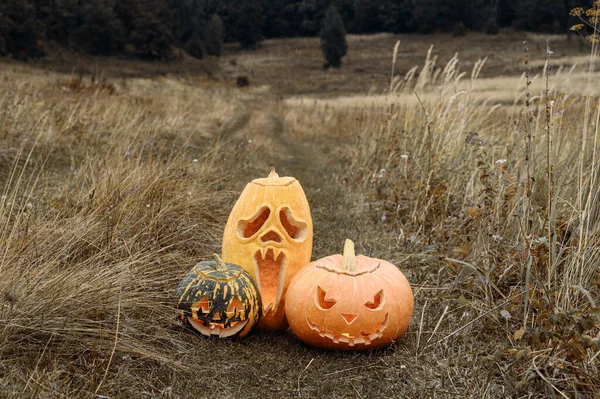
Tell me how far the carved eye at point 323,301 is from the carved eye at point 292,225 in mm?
414

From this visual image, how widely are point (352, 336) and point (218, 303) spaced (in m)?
0.69

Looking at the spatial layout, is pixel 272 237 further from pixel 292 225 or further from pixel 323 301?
pixel 323 301

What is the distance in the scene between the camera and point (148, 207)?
12.9 ft

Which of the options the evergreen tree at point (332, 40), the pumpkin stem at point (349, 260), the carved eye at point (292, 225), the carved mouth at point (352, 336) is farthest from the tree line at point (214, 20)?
the carved mouth at point (352, 336)

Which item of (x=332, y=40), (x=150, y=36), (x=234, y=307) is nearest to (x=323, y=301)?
(x=234, y=307)

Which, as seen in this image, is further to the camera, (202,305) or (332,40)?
(332,40)

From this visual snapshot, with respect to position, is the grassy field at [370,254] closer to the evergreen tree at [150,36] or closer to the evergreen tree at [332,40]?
the evergreen tree at [150,36]

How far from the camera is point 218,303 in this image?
2740 mm

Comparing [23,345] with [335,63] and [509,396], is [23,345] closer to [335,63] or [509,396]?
[509,396]

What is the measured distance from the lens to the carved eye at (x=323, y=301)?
2.77m

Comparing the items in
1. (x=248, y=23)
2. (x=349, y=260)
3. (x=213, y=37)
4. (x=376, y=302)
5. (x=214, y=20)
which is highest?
(x=214, y=20)

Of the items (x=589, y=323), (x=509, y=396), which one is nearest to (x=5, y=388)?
(x=509, y=396)

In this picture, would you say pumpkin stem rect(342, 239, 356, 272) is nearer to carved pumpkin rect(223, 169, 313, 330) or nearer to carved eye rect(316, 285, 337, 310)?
carved eye rect(316, 285, 337, 310)

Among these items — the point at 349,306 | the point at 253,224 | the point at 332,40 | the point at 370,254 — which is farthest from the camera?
the point at 332,40
